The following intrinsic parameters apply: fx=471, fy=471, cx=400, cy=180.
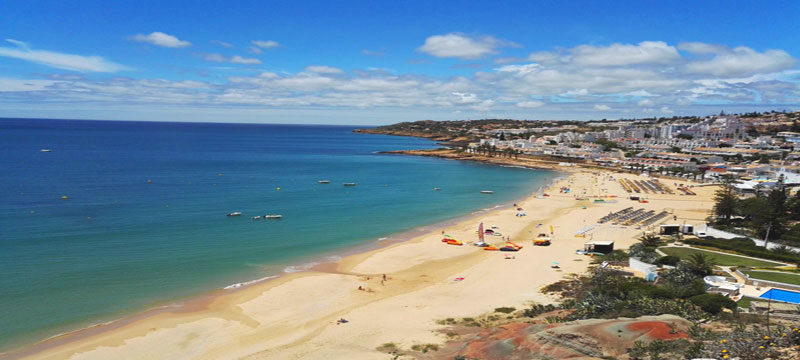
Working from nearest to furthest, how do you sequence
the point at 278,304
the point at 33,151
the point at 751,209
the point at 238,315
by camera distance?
the point at 238,315 < the point at 278,304 < the point at 751,209 < the point at 33,151

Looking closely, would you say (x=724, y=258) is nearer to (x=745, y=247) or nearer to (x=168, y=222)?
(x=745, y=247)

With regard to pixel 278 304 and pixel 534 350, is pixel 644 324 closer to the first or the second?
pixel 534 350

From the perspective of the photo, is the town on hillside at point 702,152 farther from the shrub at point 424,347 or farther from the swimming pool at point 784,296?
the shrub at point 424,347

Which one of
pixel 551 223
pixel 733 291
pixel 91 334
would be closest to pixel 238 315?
pixel 91 334

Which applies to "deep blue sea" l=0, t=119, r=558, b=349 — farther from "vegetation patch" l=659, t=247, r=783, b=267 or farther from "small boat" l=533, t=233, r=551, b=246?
"vegetation patch" l=659, t=247, r=783, b=267

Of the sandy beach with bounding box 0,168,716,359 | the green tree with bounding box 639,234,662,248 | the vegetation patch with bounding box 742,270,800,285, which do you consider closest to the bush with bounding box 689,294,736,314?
the sandy beach with bounding box 0,168,716,359

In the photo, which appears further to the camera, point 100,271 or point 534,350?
point 100,271
